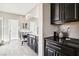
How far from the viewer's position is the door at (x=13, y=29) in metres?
2.01

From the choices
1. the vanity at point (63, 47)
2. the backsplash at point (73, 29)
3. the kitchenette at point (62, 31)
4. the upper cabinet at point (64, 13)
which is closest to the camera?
the vanity at point (63, 47)

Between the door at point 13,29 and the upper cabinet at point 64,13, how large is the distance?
0.92 meters

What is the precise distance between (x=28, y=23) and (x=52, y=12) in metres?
0.70

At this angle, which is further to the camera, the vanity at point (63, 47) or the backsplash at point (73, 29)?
the backsplash at point (73, 29)

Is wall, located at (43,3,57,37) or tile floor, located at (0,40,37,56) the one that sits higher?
wall, located at (43,3,57,37)

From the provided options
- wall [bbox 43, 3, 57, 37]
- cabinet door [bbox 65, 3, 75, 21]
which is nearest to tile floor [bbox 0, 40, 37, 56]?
wall [bbox 43, 3, 57, 37]

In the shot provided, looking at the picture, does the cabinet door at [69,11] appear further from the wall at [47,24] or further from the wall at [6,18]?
the wall at [6,18]

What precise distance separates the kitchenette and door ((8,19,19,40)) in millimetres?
645

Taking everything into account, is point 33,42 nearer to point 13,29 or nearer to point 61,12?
point 13,29

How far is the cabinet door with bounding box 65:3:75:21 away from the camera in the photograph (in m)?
1.99

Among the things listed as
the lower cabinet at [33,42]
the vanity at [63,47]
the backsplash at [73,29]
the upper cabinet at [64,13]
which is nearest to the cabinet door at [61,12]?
the upper cabinet at [64,13]

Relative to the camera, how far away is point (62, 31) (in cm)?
270

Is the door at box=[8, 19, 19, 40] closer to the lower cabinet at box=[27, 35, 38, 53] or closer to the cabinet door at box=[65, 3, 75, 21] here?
the lower cabinet at box=[27, 35, 38, 53]

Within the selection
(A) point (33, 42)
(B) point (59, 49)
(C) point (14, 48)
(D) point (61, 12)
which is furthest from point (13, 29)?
(D) point (61, 12)
